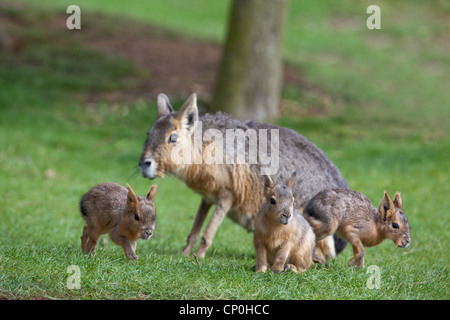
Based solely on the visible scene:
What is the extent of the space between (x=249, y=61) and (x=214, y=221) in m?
7.58

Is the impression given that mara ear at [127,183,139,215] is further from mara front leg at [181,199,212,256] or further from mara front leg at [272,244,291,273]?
mara front leg at [181,199,212,256]

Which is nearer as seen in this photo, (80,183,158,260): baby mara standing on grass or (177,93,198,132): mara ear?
(80,183,158,260): baby mara standing on grass

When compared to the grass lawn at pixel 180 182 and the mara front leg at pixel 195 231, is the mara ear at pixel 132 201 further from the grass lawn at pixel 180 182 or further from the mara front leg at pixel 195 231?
the mara front leg at pixel 195 231

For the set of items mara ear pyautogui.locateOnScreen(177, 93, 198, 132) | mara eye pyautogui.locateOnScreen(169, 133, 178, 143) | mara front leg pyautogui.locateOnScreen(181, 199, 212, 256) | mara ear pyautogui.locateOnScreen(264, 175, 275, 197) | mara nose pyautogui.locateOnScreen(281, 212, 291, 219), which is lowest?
mara front leg pyautogui.locateOnScreen(181, 199, 212, 256)

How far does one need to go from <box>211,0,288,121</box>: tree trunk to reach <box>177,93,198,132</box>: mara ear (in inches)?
282

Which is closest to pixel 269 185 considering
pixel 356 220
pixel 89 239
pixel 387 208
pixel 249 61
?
pixel 356 220

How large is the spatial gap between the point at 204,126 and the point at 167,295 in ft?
8.76

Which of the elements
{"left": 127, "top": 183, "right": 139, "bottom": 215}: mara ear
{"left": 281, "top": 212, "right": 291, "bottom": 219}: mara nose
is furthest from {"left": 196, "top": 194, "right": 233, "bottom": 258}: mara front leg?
{"left": 281, "top": 212, "right": 291, "bottom": 219}: mara nose

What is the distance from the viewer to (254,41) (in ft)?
48.5

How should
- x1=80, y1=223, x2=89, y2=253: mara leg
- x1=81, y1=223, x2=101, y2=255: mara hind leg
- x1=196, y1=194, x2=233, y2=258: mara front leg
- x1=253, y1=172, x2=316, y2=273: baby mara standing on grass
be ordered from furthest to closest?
x1=196, y1=194, x2=233, y2=258: mara front leg → x1=80, y1=223, x2=89, y2=253: mara leg → x1=81, y1=223, x2=101, y2=255: mara hind leg → x1=253, y1=172, x2=316, y2=273: baby mara standing on grass

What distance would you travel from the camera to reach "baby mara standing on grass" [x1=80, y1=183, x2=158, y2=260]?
6422 mm

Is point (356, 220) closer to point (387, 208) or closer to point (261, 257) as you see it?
point (387, 208)

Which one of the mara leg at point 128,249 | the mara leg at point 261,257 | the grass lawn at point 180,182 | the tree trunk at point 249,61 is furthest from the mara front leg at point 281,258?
the tree trunk at point 249,61

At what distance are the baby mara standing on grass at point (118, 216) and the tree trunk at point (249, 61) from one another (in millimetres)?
7981
